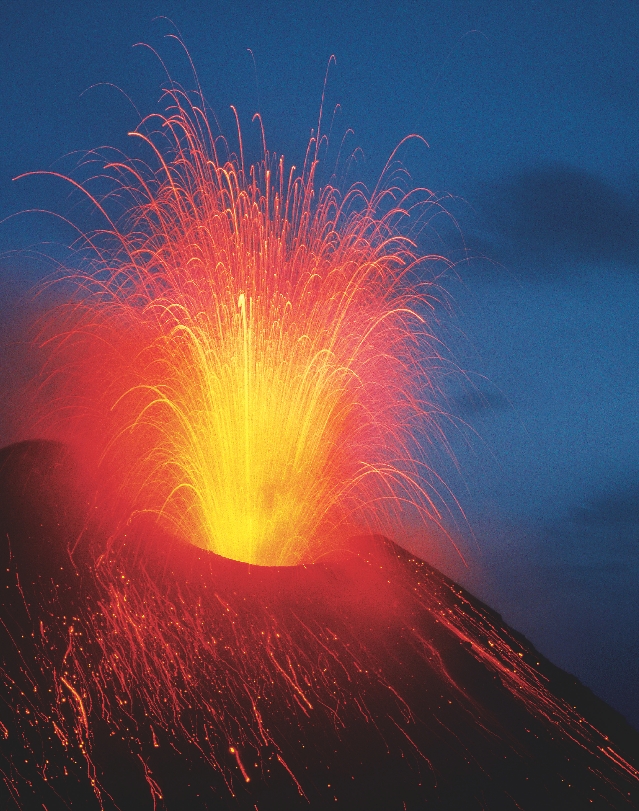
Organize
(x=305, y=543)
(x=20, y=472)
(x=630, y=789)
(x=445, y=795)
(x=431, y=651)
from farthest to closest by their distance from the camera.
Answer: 1. (x=305, y=543)
2. (x=20, y=472)
3. (x=431, y=651)
4. (x=630, y=789)
5. (x=445, y=795)

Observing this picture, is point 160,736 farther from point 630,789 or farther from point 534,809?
point 630,789

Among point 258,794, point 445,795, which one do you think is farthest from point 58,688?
point 445,795

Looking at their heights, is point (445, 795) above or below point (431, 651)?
below

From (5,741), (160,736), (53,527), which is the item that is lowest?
(5,741)

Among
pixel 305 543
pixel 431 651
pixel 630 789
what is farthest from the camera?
pixel 305 543

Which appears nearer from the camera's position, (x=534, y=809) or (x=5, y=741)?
Result: (x=5, y=741)

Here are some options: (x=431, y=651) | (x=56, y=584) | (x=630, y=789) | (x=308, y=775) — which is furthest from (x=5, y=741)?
(x=630, y=789)
